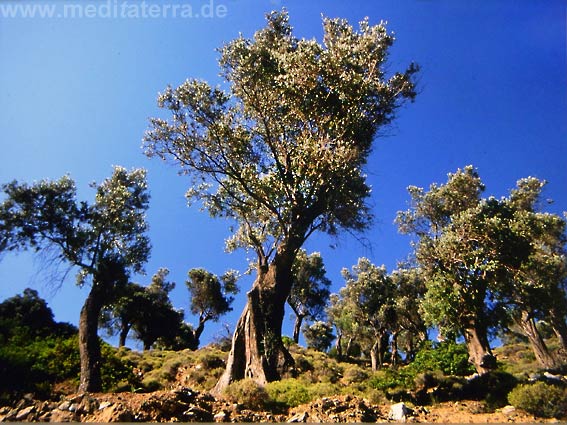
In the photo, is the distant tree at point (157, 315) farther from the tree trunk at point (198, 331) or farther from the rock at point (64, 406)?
the rock at point (64, 406)

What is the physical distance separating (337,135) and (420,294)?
30.3 metres

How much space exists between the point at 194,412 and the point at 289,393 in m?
4.53

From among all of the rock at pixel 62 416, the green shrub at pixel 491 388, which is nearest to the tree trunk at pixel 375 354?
the green shrub at pixel 491 388

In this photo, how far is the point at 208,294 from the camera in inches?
2042

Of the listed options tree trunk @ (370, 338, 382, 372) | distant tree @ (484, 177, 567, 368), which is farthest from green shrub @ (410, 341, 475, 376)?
tree trunk @ (370, 338, 382, 372)

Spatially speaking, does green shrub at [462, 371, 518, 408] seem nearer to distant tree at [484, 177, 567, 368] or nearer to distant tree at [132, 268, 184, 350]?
distant tree at [484, 177, 567, 368]

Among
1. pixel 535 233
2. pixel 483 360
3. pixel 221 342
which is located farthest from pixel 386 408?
pixel 221 342

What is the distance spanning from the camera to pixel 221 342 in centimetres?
3459

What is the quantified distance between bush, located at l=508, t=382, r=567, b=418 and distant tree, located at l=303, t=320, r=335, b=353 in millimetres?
49951

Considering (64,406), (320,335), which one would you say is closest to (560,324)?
(64,406)

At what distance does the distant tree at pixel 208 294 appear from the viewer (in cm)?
5175

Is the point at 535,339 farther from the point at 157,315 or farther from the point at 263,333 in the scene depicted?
the point at 157,315

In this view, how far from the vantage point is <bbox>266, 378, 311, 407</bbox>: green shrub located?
12914mm

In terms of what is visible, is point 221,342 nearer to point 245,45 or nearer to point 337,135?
point 337,135
